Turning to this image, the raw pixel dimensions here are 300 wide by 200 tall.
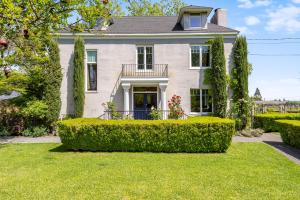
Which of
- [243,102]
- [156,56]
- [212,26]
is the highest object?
[212,26]

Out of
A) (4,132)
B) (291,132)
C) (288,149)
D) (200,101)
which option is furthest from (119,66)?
(288,149)

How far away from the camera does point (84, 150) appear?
37.3ft

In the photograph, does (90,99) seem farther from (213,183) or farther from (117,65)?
(213,183)

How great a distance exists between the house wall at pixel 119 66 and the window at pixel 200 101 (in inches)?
15.4

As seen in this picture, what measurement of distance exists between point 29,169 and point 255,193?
6.49 meters

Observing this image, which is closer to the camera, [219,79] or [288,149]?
[288,149]

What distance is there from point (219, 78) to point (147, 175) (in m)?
12.6

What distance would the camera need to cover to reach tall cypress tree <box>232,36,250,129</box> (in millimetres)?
18672

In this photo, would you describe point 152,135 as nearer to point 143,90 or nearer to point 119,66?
point 143,90

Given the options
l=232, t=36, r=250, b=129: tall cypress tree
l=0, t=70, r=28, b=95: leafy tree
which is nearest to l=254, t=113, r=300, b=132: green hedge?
l=232, t=36, r=250, b=129: tall cypress tree

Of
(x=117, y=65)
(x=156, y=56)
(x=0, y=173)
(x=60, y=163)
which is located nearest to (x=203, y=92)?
(x=156, y=56)

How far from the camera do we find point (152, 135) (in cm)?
1095

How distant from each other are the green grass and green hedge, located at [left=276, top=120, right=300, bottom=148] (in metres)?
1.48

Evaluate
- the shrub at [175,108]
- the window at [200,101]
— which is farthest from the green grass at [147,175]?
the window at [200,101]
